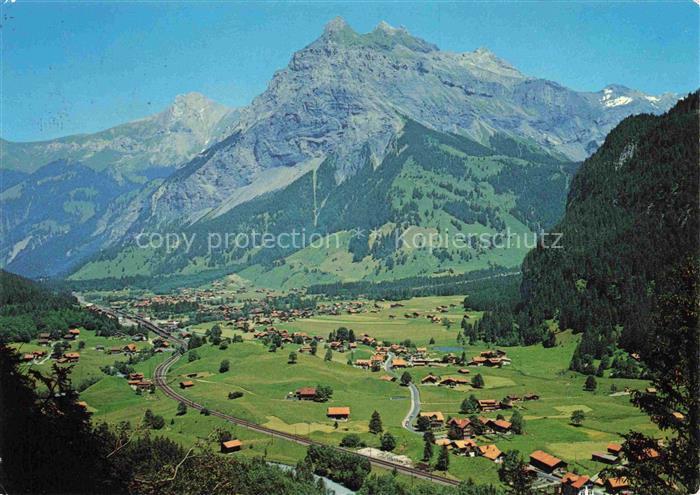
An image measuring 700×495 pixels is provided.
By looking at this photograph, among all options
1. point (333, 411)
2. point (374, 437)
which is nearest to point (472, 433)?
point (374, 437)

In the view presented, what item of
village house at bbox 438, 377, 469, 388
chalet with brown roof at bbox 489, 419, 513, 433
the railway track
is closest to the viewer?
the railway track

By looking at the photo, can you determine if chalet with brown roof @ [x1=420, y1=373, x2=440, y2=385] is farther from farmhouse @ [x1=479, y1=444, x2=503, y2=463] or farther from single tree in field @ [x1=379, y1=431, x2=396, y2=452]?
farmhouse @ [x1=479, y1=444, x2=503, y2=463]

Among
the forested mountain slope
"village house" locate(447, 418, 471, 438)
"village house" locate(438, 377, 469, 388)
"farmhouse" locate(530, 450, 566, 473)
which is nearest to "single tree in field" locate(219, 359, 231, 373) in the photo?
"village house" locate(438, 377, 469, 388)

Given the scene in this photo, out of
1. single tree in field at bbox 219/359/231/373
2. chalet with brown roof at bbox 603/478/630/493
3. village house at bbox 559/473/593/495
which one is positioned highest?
chalet with brown roof at bbox 603/478/630/493

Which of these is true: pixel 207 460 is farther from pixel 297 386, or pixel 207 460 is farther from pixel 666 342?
pixel 297 386

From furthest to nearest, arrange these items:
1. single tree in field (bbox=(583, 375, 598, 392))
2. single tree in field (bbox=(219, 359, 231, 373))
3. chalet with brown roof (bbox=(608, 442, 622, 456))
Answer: single tree in field (bbox=(219, 359, 231, 373)) < single tree in field (bbox=(583, 375, 598, 392)) < chalet with brown roof (bbox=(608, 442, 622, 456))

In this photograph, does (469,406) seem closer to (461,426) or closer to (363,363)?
(461,426)
